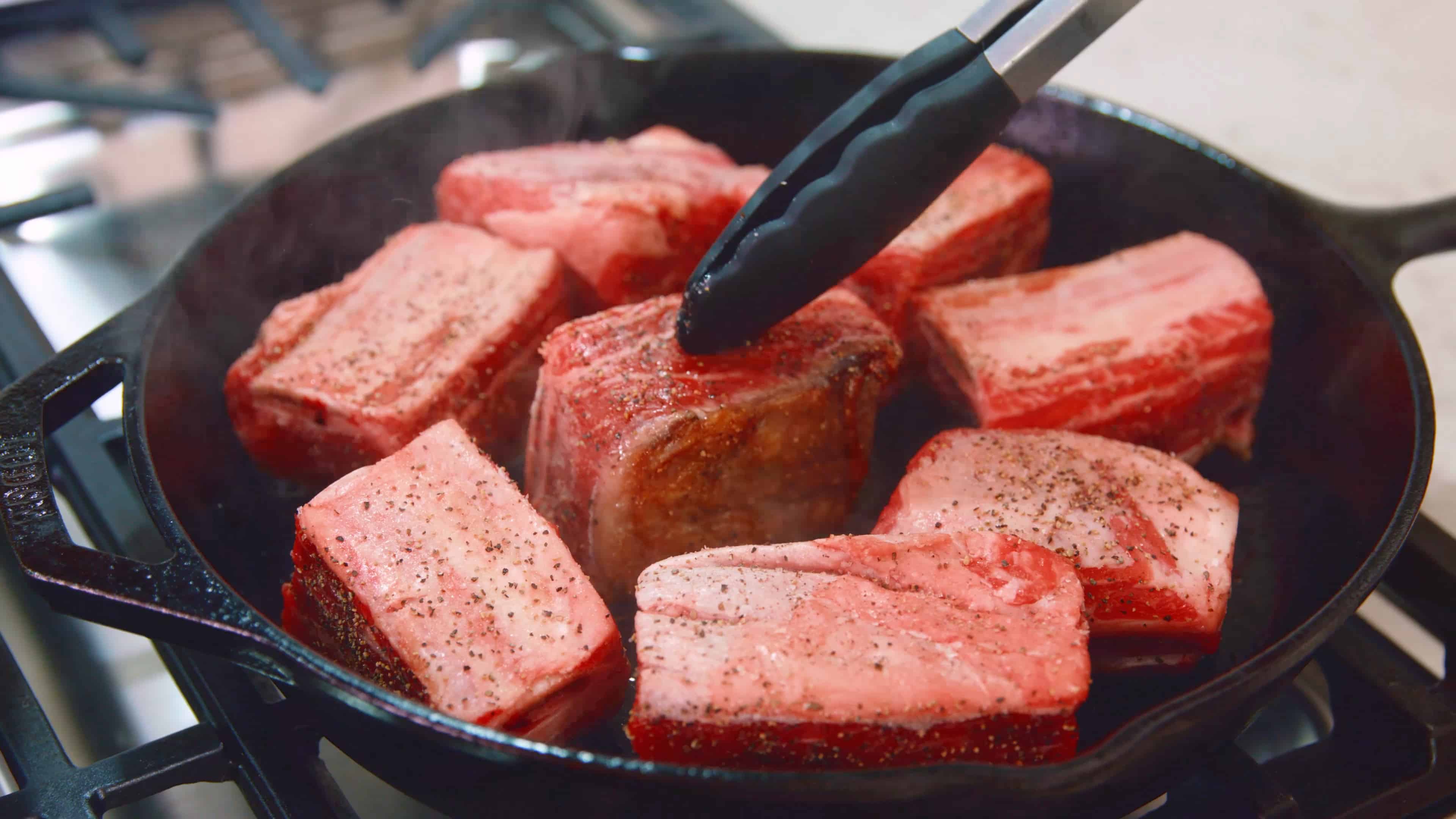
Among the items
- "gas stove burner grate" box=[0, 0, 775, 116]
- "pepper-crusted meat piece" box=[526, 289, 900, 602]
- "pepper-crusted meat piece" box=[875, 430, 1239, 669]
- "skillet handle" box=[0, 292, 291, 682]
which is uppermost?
"gas stove burner grate" box=[0, 0, 775, 116]

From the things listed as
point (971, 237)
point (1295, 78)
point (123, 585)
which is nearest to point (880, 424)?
point (971, 237)

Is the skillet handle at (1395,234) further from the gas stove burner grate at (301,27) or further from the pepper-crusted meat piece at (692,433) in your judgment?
the gas stove burner grate at (301,27)

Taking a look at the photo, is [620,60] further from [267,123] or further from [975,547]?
[975,547]

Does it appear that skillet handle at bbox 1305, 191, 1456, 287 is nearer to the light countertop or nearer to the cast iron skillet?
the cast iron skillet

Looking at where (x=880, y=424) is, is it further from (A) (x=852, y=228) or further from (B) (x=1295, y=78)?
(B) (x=1295, y=78)

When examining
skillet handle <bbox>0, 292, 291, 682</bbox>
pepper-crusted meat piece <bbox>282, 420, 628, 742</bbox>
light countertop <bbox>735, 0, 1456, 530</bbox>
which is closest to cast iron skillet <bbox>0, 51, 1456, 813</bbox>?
skillet handle <bbox>0, 292, 291, 682</bbox>

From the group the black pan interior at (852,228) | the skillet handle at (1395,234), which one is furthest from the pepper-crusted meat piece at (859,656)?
the skillet handle at (1395,234)

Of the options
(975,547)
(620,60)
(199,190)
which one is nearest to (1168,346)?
(975,547)
